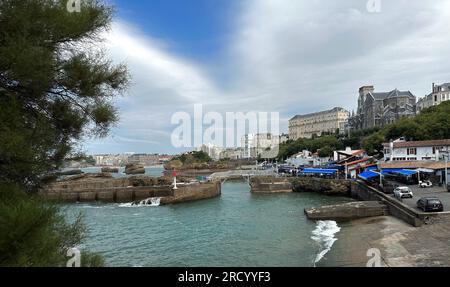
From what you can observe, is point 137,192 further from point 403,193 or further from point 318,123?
point 318,123

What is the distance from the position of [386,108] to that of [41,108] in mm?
113930

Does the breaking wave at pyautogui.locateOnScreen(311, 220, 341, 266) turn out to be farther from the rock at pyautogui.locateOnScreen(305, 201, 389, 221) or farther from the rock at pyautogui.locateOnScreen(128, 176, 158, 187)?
the rock at pyautogui.locateOnScreen(128, 176, 158, 187)

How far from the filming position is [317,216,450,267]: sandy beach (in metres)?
14.3

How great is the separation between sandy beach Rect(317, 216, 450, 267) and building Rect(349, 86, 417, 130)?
287ft

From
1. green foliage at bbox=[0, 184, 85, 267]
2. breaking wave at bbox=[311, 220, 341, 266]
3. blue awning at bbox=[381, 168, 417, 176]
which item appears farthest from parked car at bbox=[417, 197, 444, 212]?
green foliage at bbox=[0, 184, 85, 267]

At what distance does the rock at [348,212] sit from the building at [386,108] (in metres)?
80.5

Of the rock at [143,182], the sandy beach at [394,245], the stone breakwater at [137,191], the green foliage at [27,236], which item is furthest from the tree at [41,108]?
the rock at [143,182]

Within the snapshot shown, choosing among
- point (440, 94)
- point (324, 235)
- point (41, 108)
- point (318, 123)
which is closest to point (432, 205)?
point (324, 235)

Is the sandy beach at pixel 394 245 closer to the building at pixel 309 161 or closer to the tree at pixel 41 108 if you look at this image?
the tree at pixel 41 108

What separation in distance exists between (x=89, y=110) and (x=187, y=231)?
20111 millimetres

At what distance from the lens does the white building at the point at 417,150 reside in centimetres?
4222
